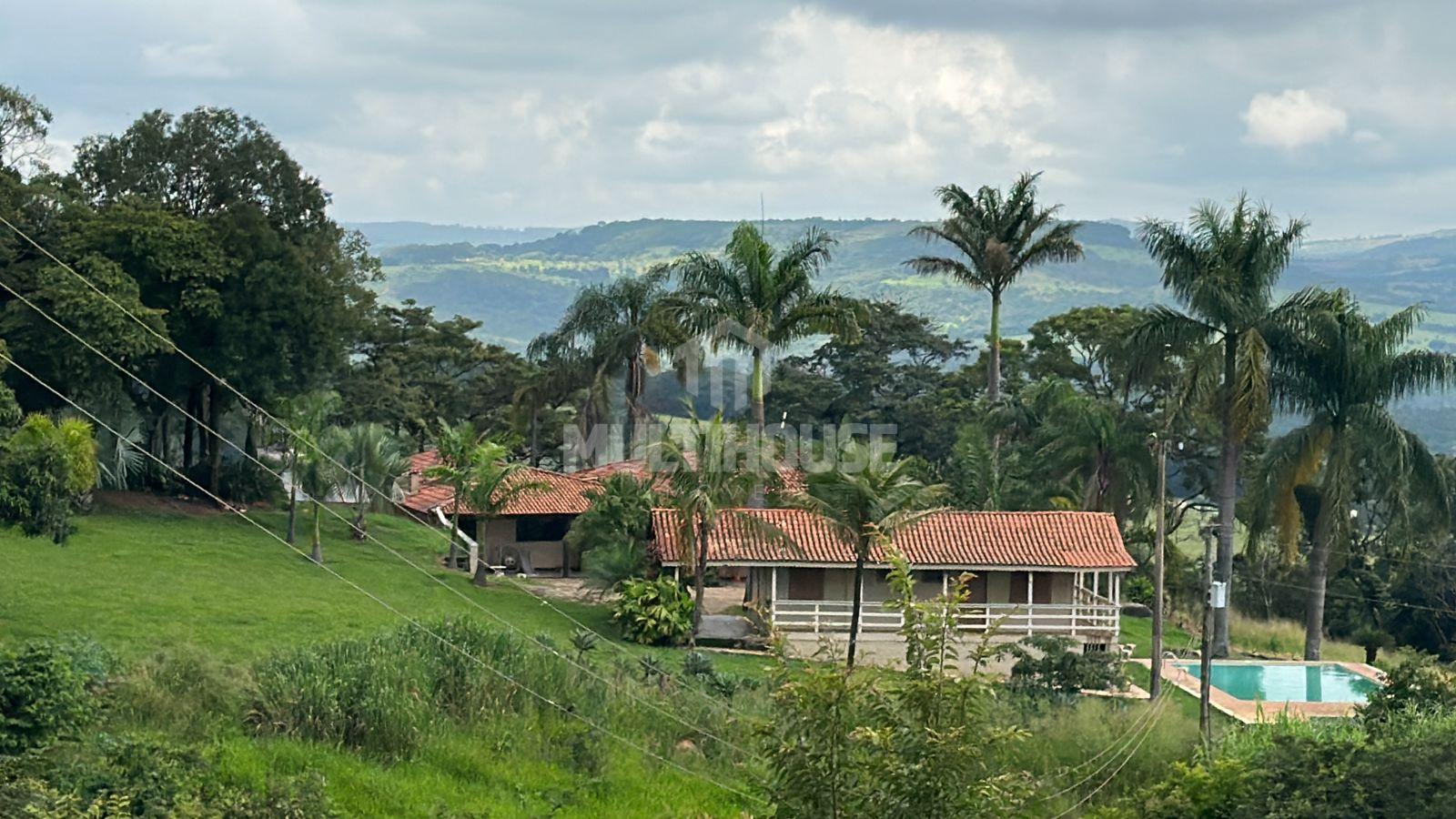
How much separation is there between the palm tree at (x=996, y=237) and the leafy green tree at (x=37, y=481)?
2367 centimetres

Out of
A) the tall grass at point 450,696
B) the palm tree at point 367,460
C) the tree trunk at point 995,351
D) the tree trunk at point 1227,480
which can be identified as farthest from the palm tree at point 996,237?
the tall grass at point 450,696

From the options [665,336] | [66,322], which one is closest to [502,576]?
[665,336]

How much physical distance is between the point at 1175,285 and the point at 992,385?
10.7 meters

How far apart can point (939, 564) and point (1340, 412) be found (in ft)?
35.4

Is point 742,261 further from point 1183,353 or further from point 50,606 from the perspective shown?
point 50,606

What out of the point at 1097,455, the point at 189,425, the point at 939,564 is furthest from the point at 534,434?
the point at 939,564

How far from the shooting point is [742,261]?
3931cm

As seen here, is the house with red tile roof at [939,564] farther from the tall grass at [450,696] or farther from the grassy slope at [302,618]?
the tall grass at [450,696]

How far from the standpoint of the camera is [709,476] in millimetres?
33344

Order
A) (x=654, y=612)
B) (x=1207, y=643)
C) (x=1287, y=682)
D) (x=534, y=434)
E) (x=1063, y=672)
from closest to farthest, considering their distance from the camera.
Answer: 1. (x=1207, y=643)
2. (x=1063, y=672)
3. (x=654, y=612)
4. (x=1287, y=682)
5. (x=534, y=434)

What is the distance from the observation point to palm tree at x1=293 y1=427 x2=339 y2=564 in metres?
37.9

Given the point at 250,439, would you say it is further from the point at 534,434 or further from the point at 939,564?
the point at 939,564

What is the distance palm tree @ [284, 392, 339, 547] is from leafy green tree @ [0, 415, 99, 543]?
6618 millimetres

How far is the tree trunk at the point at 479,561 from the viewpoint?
39062mm
